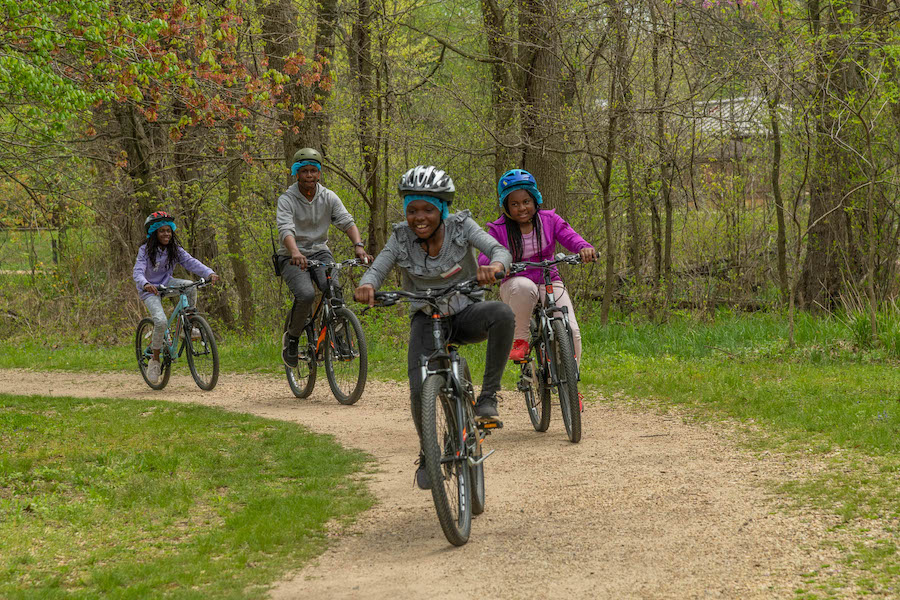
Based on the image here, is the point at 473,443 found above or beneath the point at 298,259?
beneath

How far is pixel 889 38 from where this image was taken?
1250 cm

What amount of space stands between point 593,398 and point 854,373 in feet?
8.87

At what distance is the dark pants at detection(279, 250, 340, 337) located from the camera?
9.54 metres

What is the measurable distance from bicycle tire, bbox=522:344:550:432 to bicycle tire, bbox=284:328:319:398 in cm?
293

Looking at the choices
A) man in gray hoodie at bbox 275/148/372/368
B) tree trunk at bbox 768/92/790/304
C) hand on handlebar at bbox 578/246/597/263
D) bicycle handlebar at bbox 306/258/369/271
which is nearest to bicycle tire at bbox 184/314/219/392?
man in gray hoodie at bbox 275/148/372/368

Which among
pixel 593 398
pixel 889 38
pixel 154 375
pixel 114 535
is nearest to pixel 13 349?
pixel 154 375

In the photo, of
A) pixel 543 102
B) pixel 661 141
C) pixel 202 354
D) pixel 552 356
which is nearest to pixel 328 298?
pixel 202 354

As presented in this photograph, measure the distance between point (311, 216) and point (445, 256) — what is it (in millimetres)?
4392

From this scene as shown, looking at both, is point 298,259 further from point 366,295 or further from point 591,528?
point 591,528

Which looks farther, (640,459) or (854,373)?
(854,373)

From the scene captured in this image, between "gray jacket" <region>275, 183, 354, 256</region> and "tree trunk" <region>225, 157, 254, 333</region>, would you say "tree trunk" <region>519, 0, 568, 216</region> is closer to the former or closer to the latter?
"gray jacket" <region>275, 183, 354, 256</region>

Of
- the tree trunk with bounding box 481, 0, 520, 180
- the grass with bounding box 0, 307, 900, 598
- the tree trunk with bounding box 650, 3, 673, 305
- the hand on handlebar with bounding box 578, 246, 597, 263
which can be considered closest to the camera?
the grass with bounding box 0, 307, 900, 598

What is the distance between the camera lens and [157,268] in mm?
11359

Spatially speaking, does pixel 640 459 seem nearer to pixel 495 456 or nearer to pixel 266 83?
pixel 495 456
